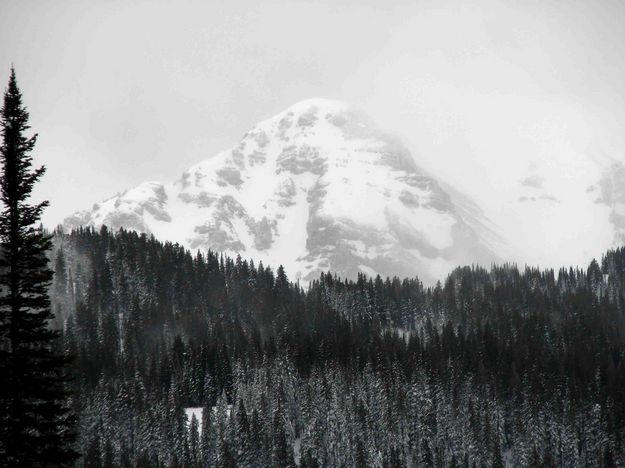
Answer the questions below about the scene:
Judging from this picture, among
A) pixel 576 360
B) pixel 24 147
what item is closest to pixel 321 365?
pixel 576 360

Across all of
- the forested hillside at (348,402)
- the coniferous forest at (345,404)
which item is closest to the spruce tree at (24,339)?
the coniferous forest at (345,404)

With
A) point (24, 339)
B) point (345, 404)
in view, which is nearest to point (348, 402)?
point (345, 404)

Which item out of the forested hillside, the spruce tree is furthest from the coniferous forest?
the spruce tree

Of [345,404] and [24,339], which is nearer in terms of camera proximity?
[24,339]

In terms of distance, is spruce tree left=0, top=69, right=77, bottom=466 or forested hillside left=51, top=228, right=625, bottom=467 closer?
spruce tree left=0, top=69, right=77, bottom=466

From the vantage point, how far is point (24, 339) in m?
31.2

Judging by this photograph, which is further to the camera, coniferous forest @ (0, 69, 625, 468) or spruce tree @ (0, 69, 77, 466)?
coniferous forest @ (0, 69, 625, 468)

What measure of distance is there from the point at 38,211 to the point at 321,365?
12560 cm

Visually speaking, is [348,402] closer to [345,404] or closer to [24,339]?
[345,404]

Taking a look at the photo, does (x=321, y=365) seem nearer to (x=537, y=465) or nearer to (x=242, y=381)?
(x=242, y=381)

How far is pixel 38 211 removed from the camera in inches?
1268

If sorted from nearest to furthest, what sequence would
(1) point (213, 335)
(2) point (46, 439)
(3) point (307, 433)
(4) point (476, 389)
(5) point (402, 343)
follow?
1. (2) point (46, 439)
2. (3) point (307, 433)
3. (4) point (476, 389)
4. (5) point (402, 343)
5. (1) point (213, 335)

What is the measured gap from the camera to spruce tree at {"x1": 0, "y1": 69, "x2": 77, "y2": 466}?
30406 mm

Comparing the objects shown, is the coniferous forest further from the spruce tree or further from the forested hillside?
the spruce tree
